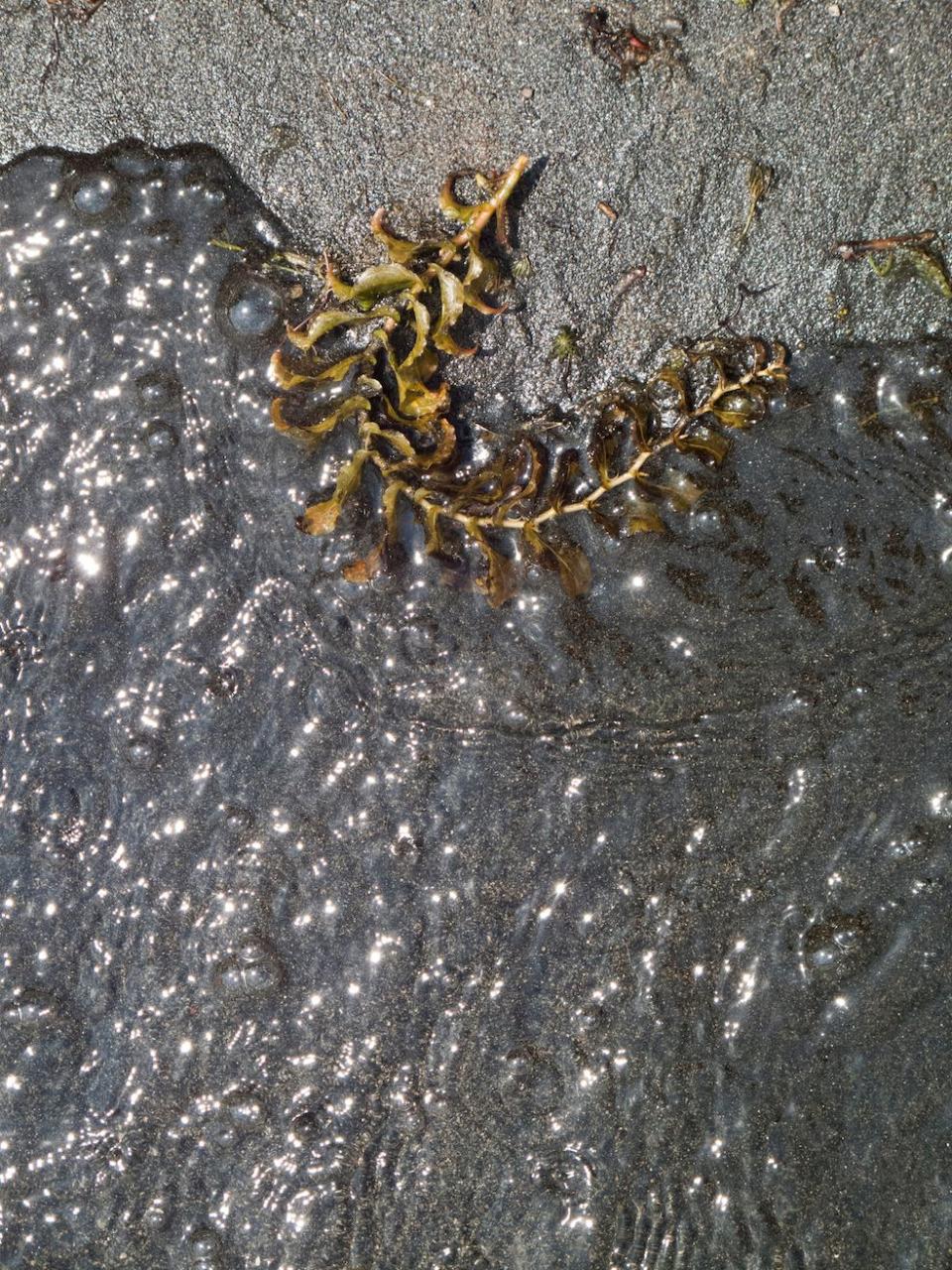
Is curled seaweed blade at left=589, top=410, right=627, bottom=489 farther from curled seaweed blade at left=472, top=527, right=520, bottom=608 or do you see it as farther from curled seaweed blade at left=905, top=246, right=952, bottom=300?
curled seaweed blade at left=905, top=246, right=952, bottom=300

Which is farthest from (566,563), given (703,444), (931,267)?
(931,267)

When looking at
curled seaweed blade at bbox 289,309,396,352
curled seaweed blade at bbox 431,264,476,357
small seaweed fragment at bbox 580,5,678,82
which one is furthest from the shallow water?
small seaweed fragment at bbox 580,5,678,82

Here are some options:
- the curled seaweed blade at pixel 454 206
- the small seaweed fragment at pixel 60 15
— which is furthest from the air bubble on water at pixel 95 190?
the curled seaweed blade at pixel 454 206

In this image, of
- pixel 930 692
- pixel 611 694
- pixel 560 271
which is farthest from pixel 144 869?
pixel 930 692

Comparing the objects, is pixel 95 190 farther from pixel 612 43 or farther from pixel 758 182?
pixel 758 182

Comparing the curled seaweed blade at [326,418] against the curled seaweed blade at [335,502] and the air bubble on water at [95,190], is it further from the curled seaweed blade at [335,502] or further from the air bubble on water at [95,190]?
the air bubble on water at [95,190]
